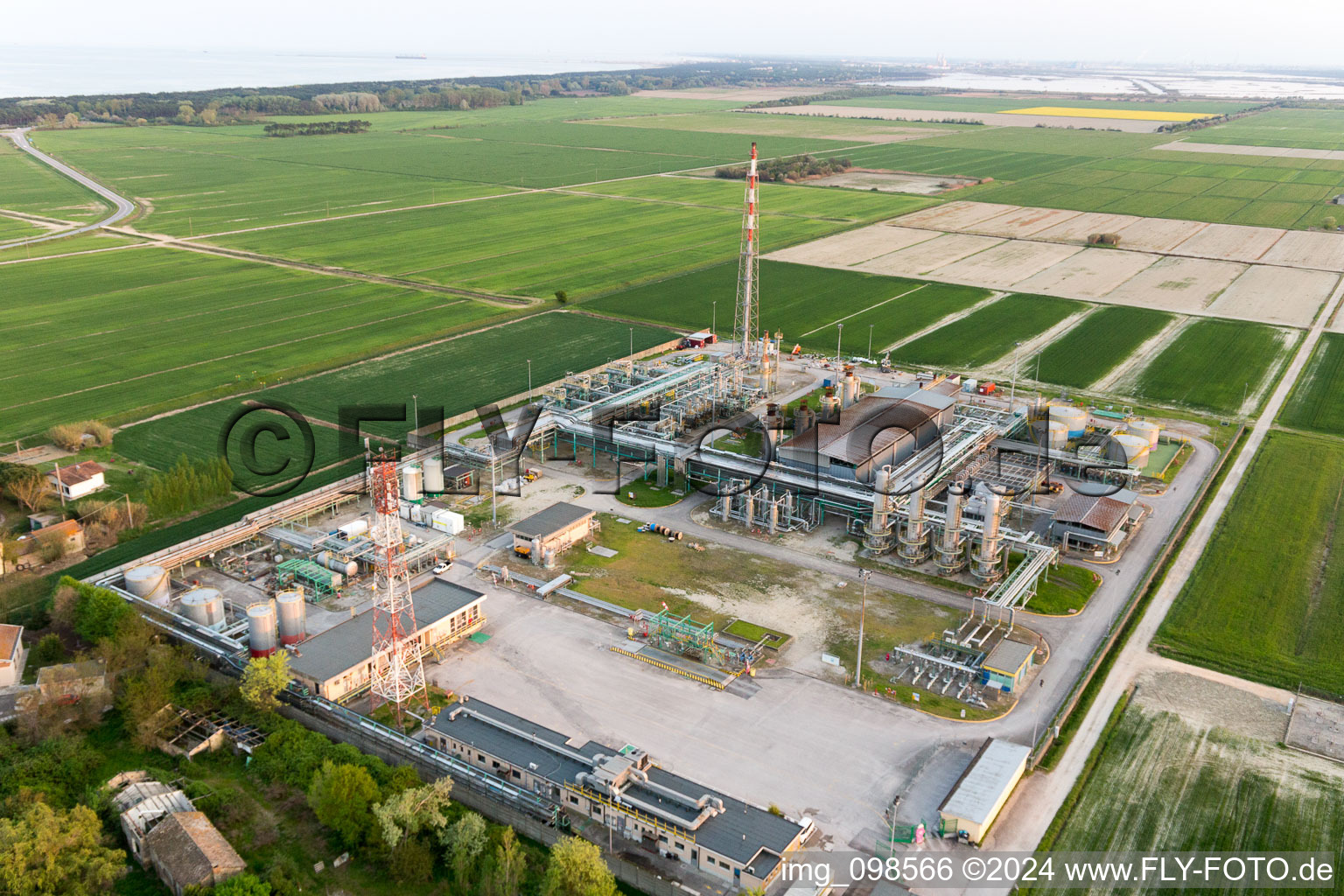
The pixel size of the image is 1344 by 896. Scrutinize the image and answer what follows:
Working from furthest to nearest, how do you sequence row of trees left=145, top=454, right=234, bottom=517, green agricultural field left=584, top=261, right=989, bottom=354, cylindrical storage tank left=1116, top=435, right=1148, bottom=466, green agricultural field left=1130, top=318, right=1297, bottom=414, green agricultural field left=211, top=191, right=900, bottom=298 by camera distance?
green agricultural field left=211, top=191, right=900, bottom=298
green agricultural field left=584, top=261, right=989, bottom=354
green agricultural field left=1130, top=318, right=1297, bottom=414
cylindrical storage tank left=1116, top=435, right=1148, bottom=466
row of trees left=145, top=454, right=234, bottom=517

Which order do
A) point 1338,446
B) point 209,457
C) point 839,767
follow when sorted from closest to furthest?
1. point 839,767
2. point 209,457
3. point 1338,446

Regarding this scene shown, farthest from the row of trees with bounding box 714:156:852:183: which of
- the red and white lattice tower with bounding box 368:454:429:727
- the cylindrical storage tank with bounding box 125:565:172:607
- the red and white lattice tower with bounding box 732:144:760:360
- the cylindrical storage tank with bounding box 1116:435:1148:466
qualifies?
the red and white lattice tower with bounding box 368:454:429:727

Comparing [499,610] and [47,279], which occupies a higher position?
[47,279]

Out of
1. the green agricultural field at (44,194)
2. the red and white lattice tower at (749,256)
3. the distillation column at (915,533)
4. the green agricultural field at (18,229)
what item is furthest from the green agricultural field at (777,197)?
the distillation column at (915,533)

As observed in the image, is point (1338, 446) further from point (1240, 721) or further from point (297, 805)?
point (297, 805)

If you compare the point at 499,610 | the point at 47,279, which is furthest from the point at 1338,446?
the point at 47,279

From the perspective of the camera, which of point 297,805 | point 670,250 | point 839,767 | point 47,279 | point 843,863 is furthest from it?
point 670,250

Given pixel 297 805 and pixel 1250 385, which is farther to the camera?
pixel 1250 385

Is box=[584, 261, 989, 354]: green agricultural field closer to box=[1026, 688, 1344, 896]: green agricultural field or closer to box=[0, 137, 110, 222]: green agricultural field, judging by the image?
box=[1026, 688, 1344, 896]: green agricultural field
